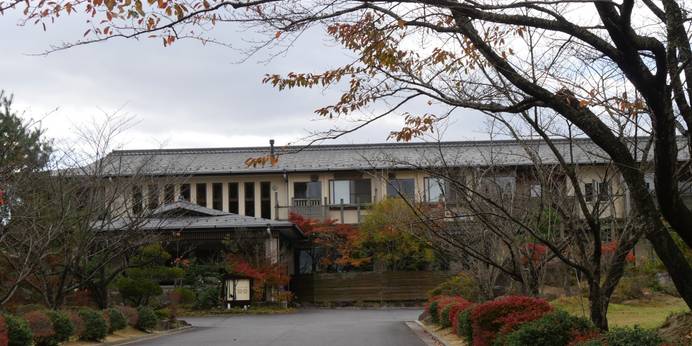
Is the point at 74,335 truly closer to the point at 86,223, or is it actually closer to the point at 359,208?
the point at 86,223

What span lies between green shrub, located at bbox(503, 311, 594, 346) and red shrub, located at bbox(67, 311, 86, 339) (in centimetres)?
1151

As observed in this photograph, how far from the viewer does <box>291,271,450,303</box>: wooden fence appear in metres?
38.6

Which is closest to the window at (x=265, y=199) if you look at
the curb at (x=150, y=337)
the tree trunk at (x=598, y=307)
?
the curb at (x=150, y=337)

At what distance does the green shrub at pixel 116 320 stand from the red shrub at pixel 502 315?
11.7 m

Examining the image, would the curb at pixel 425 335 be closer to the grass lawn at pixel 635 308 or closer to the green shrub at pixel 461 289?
the green shrub at pixel 461 289

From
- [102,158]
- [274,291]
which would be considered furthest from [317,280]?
[102,158]

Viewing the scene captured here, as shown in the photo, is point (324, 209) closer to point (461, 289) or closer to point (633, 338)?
point (461, 289)

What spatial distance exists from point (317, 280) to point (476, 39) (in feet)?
107

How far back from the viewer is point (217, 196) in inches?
1796

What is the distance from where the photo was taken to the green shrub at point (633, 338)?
712 cm

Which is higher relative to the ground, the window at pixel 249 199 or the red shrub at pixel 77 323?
the window at pixel 249 199

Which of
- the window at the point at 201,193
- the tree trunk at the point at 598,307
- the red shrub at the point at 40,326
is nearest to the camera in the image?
the tree trunk at the point at 598,307

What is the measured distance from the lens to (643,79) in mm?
6629

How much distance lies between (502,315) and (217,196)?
35.5 m
